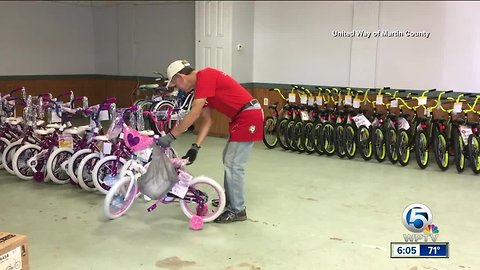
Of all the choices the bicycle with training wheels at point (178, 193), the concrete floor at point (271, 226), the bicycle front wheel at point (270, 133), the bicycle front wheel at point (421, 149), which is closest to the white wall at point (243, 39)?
the bicycle front wheel at point (270, 133)

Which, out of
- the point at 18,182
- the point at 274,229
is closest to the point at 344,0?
the point at 274,229

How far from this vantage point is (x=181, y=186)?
11.9ft

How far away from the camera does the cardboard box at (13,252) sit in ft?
8.02

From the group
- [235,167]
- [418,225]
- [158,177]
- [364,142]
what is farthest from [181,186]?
[364,142]

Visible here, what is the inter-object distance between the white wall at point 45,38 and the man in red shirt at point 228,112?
21.3ft

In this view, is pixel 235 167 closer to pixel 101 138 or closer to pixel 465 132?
pixel 101 138

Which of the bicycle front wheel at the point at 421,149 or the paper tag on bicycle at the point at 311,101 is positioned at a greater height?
the paper tag on bicycle at the point at 311,101

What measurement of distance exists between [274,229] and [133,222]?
1.15 metres

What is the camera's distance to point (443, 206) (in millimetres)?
4348

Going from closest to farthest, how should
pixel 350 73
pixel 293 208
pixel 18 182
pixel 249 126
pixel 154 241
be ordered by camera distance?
pixel 154 241
pixel 249 126
pixel 293 208
pixel 18 182
pixel 350 73

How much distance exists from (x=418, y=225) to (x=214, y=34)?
5.20 metres

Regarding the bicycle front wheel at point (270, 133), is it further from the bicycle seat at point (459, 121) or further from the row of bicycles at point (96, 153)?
the bicycle seat at point (459, 121)

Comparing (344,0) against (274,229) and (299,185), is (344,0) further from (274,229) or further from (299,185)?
(274,229)

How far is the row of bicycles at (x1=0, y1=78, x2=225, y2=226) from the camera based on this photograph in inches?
148
